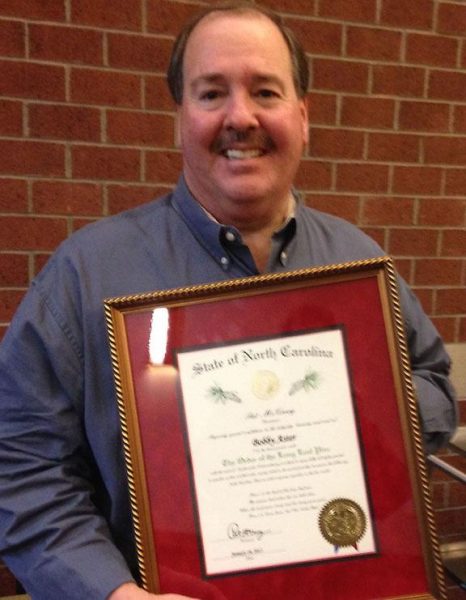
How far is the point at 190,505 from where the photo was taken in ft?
2.78

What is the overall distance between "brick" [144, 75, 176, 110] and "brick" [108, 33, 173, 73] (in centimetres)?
3

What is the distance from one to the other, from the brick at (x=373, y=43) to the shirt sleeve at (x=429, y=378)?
39.4 inches

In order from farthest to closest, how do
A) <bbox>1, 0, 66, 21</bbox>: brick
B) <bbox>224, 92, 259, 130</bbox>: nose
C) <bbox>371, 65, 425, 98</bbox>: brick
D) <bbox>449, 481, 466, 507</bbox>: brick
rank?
<bbox>449, 481, 466, 507</bbox>: brick
<bbox>371, 65, 425, 98</bbox>: brick
<bbox>1, 0, 66, 21</bbox>: brick
<bbox>224, 92, 259, 130</bbox>: nose

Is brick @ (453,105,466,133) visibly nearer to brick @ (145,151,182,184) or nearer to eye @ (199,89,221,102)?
brick @ (145,151,182,184)

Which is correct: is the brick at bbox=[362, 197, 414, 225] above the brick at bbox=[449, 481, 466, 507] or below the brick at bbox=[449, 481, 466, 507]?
above

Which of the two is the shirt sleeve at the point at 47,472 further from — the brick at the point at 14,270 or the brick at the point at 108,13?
the brick at the point at 108,13

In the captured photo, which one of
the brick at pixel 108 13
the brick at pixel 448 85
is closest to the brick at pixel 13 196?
the brick at pixel 108 13

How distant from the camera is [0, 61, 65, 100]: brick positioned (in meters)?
1.63

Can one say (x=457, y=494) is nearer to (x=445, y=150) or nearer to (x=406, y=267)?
(x=406, y=267)

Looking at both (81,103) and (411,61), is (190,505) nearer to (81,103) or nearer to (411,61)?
(81,103)

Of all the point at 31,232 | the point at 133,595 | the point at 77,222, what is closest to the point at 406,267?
the point at 77,222

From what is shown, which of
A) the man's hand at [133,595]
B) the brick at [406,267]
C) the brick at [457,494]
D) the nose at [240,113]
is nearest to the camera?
the man's hand at [133,595]

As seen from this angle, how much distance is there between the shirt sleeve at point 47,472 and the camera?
0.88 m

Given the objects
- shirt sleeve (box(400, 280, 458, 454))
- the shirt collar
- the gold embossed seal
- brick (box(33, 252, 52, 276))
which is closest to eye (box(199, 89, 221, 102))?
the shirt collar
